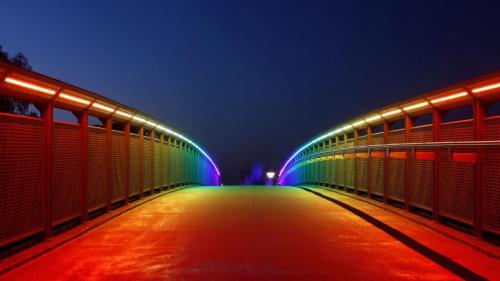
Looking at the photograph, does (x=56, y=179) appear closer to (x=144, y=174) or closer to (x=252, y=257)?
(x=252, y=257)

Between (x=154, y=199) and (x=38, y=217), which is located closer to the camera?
(x=38, y=217)

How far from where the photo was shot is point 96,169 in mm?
11234

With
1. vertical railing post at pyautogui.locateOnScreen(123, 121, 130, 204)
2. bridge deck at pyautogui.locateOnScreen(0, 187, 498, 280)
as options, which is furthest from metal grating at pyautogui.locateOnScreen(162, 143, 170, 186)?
bridge deck at pyautogui.locateOnScreen(0, 187, 498, 280)

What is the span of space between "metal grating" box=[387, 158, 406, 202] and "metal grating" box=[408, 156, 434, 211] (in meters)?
0.62

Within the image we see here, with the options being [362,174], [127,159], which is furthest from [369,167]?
[127,159]

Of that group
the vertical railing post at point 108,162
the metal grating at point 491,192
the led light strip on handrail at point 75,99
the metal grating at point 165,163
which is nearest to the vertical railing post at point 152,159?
the led light strip on handrail at point 75,99

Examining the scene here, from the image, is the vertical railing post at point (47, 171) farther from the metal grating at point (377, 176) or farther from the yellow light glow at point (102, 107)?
the metal grating at point (377, 176)

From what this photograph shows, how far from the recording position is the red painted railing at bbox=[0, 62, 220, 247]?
7301 millimetres

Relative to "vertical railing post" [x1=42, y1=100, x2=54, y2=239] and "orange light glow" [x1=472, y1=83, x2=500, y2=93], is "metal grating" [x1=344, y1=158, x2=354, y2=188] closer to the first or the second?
"orange light glow" [x1=472, y1=83, x2=500, y2=93]

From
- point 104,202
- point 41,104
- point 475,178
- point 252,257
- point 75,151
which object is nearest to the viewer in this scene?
point 252,257

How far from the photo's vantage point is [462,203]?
334 inches

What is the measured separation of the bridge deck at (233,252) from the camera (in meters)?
6.53

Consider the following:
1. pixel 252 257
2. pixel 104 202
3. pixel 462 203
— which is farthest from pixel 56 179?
pixel 462 203

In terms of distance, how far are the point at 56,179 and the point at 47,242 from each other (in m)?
1.14
